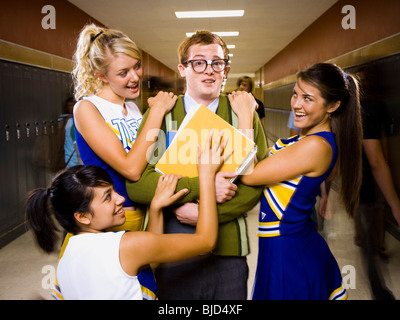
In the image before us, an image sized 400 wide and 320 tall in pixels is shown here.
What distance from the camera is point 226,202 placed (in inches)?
41.5

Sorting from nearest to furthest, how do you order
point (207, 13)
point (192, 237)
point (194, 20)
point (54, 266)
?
point (192, 237) → point (54, 266) → point (207, 13) → point (194, 20)

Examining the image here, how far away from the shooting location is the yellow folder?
3.15 ft

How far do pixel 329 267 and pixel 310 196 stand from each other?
10.0 inches

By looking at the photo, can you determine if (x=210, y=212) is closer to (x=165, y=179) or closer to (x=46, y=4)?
(x=165, y=179)

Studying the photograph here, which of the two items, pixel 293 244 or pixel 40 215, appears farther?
pixel 293 244

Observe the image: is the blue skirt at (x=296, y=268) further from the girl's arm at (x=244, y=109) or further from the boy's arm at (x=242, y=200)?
the girl's arm at (x=244, y=109)

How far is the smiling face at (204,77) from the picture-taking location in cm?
107

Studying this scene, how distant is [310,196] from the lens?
113cm

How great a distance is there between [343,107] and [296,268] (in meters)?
0.55

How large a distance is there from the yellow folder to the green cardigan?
0.20ft
